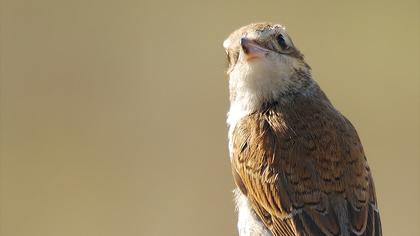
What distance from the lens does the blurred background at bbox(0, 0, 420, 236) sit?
11.6 m

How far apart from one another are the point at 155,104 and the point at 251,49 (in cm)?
582

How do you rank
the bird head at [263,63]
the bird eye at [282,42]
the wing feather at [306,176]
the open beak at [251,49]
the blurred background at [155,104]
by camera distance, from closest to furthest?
the wing feather at [306,176], the open beak at [251,49], the bird head at [263,63], the bird eye at [282,42], the blurred background at [155,104]

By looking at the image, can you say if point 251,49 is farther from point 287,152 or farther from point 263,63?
point 287,152

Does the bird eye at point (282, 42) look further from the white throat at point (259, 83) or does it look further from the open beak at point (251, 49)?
the open beak at point (251, 49)

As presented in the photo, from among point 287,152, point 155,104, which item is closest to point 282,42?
point 287,152

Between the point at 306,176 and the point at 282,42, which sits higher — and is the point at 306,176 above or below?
below

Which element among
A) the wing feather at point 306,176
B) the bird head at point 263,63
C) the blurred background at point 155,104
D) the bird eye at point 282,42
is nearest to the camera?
the wing feather at point 306,176

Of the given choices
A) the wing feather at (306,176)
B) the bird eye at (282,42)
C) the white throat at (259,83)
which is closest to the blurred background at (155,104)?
the white throat at (259,83)

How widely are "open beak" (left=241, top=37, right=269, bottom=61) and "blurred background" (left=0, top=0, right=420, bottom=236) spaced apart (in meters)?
3.58

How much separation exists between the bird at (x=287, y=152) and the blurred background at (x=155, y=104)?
10.8 feet

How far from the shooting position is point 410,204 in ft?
37.1

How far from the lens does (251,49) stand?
24.3ft

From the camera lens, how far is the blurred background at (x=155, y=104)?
1159 cm

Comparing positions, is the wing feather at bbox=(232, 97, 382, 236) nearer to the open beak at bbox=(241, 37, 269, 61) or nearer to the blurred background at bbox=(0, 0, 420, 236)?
the open beak at bbox=(241, 37, 269, 61)
